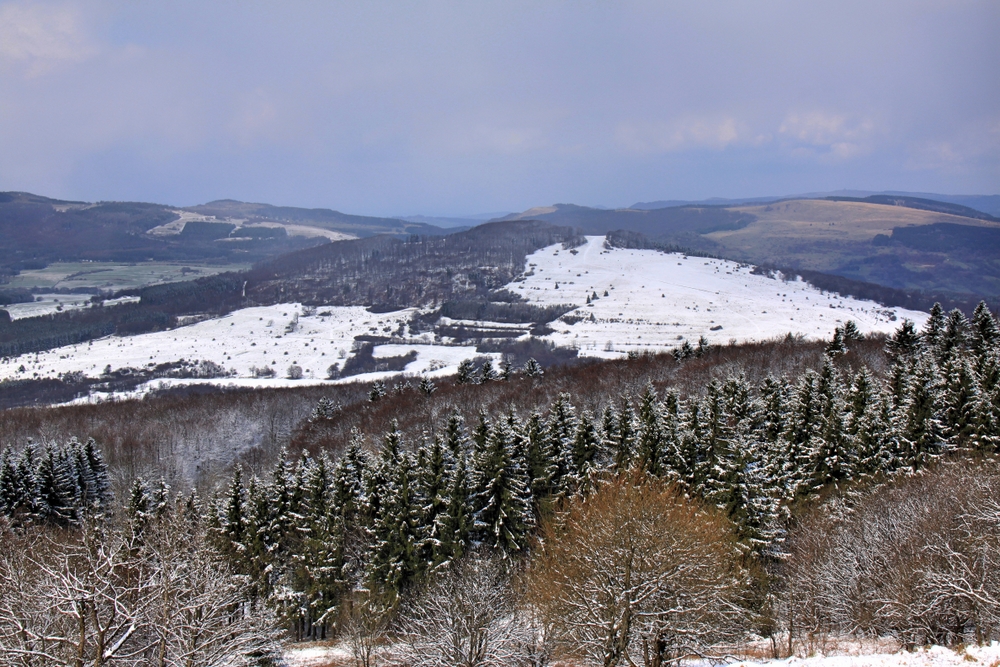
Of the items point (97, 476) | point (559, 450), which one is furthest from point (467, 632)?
point (97, 476)

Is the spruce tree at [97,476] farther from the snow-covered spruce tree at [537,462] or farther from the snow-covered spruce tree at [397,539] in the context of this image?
the snow-covered spruce tree at [537,462]

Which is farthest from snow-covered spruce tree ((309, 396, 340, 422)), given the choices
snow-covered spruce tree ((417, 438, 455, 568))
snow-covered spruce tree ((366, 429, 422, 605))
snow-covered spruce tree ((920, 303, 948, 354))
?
snow-covered spruce tree ((920, 303, 948, 354))

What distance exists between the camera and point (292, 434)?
89312 millimetres

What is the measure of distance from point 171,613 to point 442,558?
20219 millimetres

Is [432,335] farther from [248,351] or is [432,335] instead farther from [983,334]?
[983,334]

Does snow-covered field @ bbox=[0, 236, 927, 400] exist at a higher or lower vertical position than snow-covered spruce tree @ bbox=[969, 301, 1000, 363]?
lower

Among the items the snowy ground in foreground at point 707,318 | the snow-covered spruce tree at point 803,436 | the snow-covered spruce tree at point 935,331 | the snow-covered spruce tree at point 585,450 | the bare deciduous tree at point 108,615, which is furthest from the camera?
the snowy ground in foreground at point 707,318

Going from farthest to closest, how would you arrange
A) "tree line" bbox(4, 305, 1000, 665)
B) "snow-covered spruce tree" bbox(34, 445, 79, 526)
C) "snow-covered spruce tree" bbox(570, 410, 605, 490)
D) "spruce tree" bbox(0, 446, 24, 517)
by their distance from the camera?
"snow-covered spruce tree" bbox(34, 445, 79, 526)
"spruce tree" bbox(0, 446, 24, 517)
"snow-covered spruce tree" bbox(570, 410, 605, 490)
"tree line" bbox(4, 305, 1000, 665)

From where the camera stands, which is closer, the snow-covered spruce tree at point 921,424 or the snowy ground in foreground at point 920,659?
the snowy ground in foreground at point 920,659

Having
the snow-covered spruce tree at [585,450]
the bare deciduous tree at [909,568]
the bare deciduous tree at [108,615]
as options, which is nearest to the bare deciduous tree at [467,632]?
the bare deciduous tree at [108,615]

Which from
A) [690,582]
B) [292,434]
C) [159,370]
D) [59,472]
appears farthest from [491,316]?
[690,582]

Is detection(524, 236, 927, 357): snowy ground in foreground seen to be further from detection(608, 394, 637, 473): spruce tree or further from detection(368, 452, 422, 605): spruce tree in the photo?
detection(368, 452, 422, 605): spruce tree

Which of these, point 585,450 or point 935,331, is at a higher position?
point 935,331

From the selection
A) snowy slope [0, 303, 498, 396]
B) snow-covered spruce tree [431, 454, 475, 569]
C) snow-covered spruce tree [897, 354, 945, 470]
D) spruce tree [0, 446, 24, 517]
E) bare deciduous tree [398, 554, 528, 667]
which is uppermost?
snow-covered spruce tree [897, 354, 945, 470]
